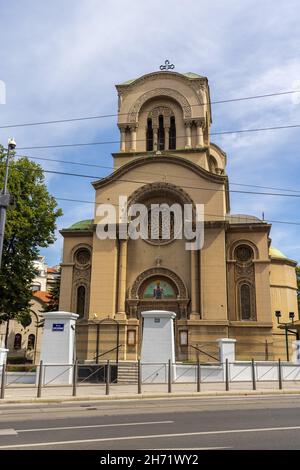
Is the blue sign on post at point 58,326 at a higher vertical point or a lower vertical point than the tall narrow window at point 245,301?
lower

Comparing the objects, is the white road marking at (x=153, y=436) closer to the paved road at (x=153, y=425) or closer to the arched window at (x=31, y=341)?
the paved road at (x=153, y=425)

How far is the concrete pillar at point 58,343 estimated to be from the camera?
20219mm

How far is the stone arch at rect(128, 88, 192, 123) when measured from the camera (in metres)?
37.5

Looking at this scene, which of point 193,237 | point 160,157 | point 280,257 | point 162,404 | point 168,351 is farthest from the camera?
point 280,257

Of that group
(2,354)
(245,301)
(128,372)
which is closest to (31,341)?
(128,372)

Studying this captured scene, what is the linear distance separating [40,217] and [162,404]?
17.8 metres

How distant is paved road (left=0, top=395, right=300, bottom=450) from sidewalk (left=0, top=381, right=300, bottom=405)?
3.41 feet

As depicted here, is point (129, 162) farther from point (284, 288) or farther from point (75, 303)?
point (284, 288)

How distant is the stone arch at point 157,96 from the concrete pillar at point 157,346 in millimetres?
21362

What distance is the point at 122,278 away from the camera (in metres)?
31.6

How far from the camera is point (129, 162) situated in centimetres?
3419

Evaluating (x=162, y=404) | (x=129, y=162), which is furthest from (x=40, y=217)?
(x=162, y=404)

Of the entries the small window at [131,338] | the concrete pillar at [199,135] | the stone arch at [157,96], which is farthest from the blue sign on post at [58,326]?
the stone arch at [157,96]

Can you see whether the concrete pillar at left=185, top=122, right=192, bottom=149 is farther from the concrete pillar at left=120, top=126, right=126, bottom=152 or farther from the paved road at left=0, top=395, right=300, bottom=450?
the paved road at left=0, top=395, right=300, bottom=450
